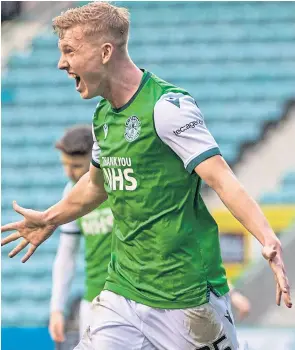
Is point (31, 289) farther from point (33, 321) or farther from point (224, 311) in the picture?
point (224, 311)

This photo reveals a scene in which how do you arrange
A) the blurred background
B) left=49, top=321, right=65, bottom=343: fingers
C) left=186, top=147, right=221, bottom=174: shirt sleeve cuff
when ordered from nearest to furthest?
left=186, top=147, right=221, bottom=174: shirt sleeve cuff < left=49, top=321, right=65, bottom=343: fingers < the blurred background

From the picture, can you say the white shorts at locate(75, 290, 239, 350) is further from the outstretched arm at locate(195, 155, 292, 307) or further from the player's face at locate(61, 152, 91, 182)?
the player's face at locate(61, 152, 91, 182)

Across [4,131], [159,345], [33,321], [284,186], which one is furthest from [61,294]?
[4,131]

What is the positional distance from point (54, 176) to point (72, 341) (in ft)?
17.6

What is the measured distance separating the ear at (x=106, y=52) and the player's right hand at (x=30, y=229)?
0.76 metres

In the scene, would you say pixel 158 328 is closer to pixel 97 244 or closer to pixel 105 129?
pixel 105 129

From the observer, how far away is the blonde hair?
377cm

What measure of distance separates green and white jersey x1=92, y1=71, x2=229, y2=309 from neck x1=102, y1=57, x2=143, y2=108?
0.03 m

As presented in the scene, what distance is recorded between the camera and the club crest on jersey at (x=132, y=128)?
3730 mm

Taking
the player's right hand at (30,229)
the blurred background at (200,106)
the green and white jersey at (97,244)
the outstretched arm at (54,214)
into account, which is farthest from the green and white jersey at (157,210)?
the blurred background at (200,106)

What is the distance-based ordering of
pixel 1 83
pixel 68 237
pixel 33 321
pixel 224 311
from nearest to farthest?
1. pixel 224 311
2. pixel 68 237
3. pixel 33 321
4. pixel 1 83

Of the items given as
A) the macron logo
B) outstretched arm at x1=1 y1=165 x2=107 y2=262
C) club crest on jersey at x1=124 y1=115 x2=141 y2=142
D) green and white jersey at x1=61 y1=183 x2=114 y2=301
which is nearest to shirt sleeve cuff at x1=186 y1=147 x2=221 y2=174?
the macron logo

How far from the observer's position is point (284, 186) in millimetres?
10930

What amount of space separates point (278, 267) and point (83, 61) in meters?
1.07
